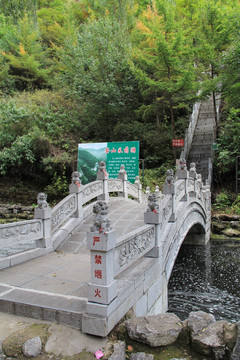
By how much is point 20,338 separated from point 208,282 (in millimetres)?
7576

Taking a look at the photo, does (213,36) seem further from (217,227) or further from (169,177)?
(169,177)

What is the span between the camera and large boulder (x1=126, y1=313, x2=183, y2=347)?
3.68 m

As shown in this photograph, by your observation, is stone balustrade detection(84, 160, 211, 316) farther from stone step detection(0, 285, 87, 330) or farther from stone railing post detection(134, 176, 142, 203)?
stone railing post detection(134, 176, 142, 203)

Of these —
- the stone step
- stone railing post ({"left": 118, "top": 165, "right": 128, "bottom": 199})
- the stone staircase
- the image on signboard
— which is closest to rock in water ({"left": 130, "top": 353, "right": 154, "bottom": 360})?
the stone step

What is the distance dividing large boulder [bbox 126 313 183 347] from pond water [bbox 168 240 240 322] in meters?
3.89

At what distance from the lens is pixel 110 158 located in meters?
14.2

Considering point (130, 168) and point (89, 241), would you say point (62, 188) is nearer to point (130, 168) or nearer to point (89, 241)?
point (130, 168)

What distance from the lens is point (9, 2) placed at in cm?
819

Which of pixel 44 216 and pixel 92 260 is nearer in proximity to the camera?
pixel 92 260

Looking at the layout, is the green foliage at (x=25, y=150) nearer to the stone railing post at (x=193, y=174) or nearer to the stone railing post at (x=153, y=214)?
the stone railing post at (x=193, y=174)

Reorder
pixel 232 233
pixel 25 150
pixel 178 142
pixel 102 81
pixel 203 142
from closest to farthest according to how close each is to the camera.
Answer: pixel 232 233 < pixel 178 142 < pixel 25 150 < pixel 102 81 < pixel 203 142

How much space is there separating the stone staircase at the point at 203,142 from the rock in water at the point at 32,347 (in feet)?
47.0

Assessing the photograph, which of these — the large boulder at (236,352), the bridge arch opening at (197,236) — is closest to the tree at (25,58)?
the bridge arch opening at (197,236)

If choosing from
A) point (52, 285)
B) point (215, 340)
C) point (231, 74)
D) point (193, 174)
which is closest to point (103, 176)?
point (193, 174)
